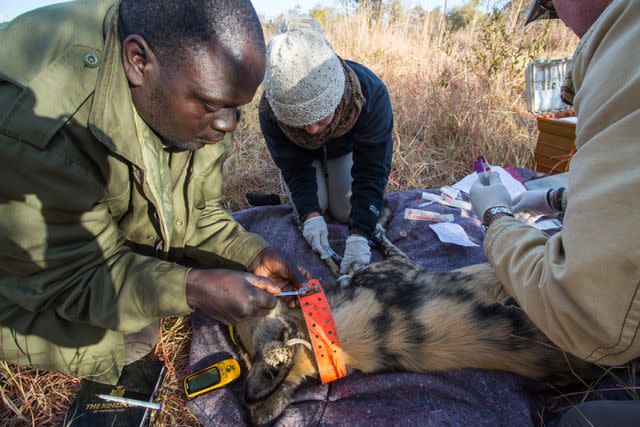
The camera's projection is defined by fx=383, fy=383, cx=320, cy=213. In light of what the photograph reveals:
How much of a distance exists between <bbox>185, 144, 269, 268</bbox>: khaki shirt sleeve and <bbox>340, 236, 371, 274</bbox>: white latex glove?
0.84 metres

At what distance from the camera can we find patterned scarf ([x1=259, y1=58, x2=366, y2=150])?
281 centimetres

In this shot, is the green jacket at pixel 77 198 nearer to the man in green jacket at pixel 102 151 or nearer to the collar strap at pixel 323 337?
the man in green jacket at pixel 102 151

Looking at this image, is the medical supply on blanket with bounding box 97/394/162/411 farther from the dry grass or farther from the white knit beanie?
the dry grass

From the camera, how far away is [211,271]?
1.83m

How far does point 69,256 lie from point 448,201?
3.20 metres

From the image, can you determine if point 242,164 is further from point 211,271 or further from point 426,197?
point 211,271

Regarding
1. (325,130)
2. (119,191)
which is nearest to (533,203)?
(325,130)

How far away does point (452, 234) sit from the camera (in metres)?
3.33

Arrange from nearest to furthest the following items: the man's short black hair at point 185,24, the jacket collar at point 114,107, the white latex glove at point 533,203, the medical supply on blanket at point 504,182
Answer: the man's short black hair at point 185,24, the jacket collar at point 114,107, the white latex glove at point 533,203, the medical supply on blanket at point 504,182

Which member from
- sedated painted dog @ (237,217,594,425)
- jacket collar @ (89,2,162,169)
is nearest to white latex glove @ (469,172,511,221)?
sedated painted dog @ (237,217,594,425)

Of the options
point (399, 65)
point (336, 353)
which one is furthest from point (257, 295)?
point (399, 65)

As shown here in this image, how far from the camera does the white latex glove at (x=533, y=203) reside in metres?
2.80

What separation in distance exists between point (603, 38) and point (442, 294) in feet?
5.06

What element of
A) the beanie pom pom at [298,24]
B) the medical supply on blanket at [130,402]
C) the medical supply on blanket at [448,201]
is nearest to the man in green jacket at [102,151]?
the medical supply on blanket at [130,402]
